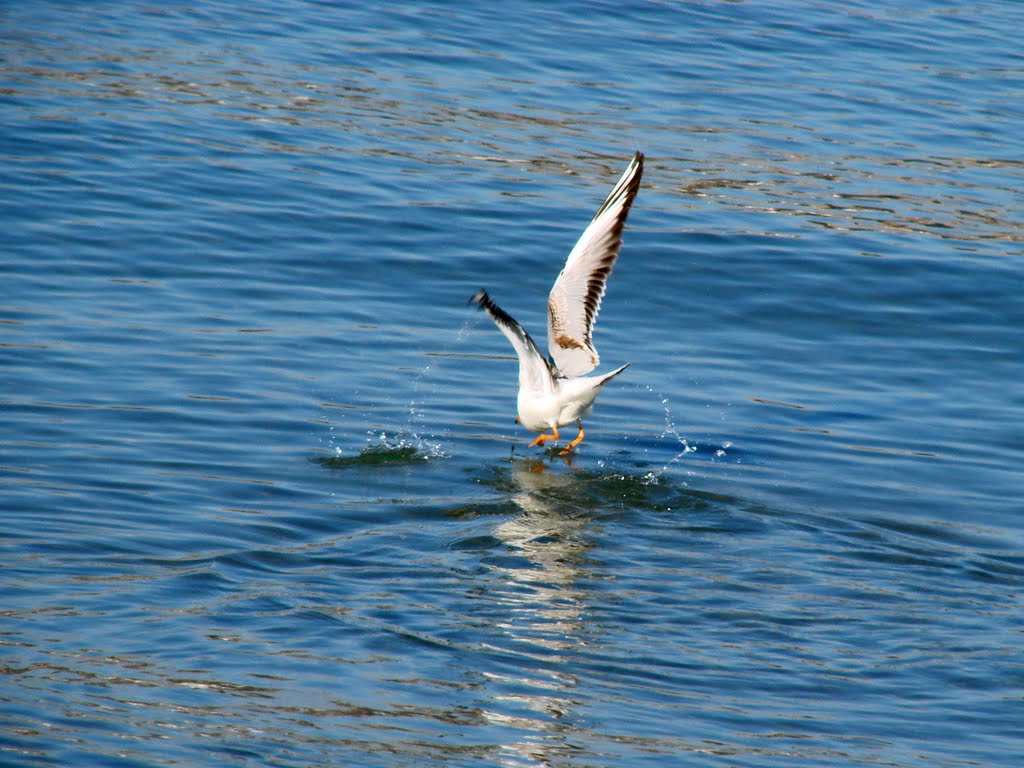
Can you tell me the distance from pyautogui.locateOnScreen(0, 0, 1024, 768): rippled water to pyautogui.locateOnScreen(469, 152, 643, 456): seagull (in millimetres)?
479

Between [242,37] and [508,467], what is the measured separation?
39.4 feet

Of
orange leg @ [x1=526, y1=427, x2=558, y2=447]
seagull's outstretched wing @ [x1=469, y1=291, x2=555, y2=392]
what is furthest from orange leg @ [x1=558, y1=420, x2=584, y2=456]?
seagull's outstretched wing @ [x1=469, y1=291, x2=555, y2=392]

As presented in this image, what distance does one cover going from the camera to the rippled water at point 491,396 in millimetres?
6336

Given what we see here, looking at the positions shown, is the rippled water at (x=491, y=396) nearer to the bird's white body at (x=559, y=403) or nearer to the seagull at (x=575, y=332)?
the bird's white body at (x=559, y=403)

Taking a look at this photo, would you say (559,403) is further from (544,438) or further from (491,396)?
(491,396)

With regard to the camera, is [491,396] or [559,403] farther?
[491,396]

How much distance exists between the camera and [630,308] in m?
13.5

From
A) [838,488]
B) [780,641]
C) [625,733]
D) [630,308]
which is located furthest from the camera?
[630,308]

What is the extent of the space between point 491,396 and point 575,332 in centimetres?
170

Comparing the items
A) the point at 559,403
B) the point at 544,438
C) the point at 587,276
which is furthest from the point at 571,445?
the point at 587,276

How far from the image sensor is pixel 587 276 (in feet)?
31.9

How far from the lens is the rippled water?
6.34 m

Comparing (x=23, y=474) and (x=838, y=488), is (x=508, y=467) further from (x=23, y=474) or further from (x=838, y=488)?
(x=23, y=474)

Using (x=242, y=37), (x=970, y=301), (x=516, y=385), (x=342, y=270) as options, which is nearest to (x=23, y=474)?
(x=516, y=385)
